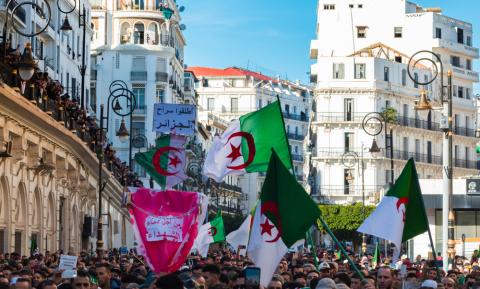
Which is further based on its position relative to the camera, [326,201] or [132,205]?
[326,201]

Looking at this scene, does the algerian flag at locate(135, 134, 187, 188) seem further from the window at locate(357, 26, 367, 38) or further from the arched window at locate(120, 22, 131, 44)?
the window at locate(357, 26, 367, 38)

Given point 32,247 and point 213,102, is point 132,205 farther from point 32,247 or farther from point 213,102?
point 213,102

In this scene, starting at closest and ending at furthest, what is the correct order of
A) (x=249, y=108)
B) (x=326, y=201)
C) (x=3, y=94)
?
(x=3, y=94)
(x=326, y=201)
(x=249, y=108)

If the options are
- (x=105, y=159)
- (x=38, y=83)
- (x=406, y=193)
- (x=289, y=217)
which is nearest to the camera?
(x=289, y=217)

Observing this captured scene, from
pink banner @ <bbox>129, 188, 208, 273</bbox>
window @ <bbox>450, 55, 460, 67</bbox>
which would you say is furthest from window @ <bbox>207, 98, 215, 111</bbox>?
pink banner @ <bbox>129, 188, 208, 273</bbox>

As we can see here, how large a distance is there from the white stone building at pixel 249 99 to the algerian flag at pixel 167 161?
12580 cm

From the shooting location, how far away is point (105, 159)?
200ft

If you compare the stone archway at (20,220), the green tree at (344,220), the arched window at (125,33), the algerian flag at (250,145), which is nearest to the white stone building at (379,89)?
the green tree at (344,220)

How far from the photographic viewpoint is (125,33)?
109875 millimetres

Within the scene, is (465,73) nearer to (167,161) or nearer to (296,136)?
(296,136)

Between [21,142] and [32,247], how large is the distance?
9.87ft

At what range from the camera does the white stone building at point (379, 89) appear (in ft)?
347

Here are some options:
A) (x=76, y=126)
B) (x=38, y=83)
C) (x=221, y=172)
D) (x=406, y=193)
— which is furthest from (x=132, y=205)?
(x=76, y=126)

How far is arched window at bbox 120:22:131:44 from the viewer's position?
360ft
